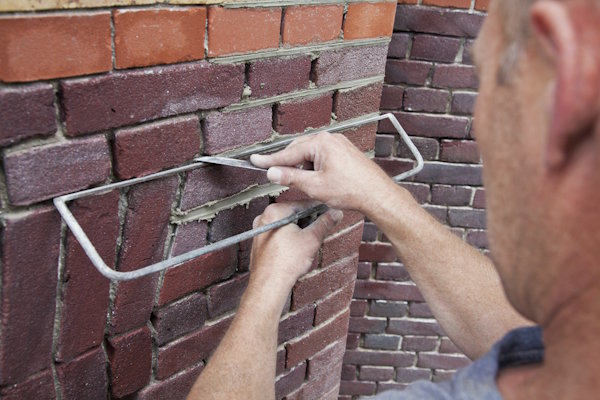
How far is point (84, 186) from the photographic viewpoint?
0.98m

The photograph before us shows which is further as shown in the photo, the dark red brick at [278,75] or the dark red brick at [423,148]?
the dark red brick at [423,148]

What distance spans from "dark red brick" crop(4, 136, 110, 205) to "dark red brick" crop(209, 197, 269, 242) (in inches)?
12.7

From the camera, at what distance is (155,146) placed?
1066 millimetres

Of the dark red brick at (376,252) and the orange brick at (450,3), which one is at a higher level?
the orange brick at (450,3)

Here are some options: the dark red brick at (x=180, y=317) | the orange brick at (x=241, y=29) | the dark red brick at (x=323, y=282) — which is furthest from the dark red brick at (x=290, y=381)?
the orange brick at (x=241, y=29)

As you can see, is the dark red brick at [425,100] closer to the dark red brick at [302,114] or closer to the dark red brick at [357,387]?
the dark red brick at [302,114]

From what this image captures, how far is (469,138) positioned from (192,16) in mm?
1463

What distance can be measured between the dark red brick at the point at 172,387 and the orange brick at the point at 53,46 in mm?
749

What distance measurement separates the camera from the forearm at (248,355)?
3.66 feet

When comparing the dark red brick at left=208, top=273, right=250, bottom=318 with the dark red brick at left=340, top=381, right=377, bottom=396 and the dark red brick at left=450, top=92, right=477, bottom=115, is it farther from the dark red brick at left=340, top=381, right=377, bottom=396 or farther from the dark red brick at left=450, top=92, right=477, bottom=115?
the dark red brick at left=340, top=381, right=377, bottom=396

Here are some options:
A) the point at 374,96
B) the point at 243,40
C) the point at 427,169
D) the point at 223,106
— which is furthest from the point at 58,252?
the point at 427,169

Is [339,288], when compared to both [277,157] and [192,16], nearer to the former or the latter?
[277,157]

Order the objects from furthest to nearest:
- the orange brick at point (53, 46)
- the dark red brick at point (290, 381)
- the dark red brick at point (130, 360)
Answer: the dark red brick at point (290, 381) < the dark red brick at point (130, 360) < the orange brick at point (53, 46)

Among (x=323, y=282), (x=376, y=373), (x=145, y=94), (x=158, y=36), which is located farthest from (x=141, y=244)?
(x=376, y=373)
